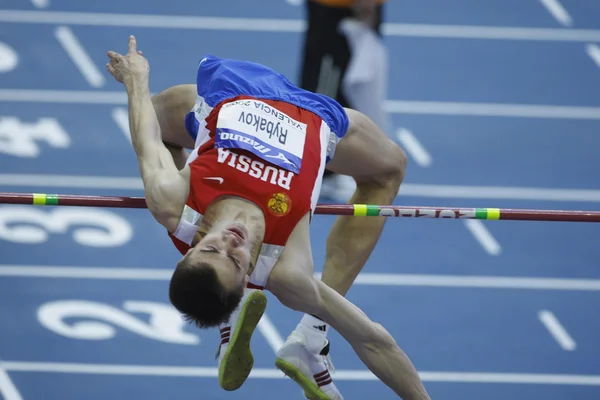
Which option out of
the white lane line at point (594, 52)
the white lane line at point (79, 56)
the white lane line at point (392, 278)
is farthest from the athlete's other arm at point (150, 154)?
the white lane line at point (594, 52)

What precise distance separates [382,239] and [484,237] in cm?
62

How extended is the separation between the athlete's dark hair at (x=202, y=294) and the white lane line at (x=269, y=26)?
4651 mm

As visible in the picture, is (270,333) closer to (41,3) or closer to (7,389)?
(7,389)

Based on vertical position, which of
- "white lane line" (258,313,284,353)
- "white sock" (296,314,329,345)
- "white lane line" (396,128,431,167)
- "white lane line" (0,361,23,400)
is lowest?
"white lane line" (0,361,23,400)

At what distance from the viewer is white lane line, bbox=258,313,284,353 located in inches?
254

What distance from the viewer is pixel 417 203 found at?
292 inches

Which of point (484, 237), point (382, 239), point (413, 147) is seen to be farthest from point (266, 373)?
point (413, 147)

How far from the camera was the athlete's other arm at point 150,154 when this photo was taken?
13.6 feet

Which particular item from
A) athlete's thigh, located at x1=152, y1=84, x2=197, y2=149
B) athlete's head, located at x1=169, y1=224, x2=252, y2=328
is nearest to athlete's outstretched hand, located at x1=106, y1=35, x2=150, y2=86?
athlete's thigh, located at x1=152, y1=84, x2=197, y2=149

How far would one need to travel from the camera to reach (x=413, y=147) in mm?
7816

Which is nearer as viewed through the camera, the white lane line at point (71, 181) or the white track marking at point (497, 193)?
the white lane line at point (71, 181)

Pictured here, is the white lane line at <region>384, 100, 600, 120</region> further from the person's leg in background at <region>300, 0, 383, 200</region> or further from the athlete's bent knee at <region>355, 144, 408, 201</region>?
the athlete's bent knee at <region>355, 144, 408, 201</region>

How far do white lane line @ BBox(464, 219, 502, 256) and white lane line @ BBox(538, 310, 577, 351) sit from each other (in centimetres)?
54

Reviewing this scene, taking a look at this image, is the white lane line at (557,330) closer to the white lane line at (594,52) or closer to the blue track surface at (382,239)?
the blue track surface at (382,239)
